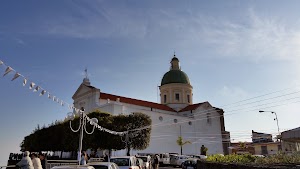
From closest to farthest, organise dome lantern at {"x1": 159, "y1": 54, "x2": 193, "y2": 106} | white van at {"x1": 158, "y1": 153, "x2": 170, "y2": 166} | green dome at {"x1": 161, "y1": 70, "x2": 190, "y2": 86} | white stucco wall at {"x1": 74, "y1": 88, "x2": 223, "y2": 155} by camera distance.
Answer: white van at {"x1": 158, "y1": 153, "x2": 170, "y2": 166}
white stucco wall at {"x1": 74, "y1": 88, "x2": 223, "y2": 155}
dome lantern at {"x1": 159, "y1": 54, "x2": 193, "y2": 106}
green dome at {"x1": 161, "y1": 70, "x2": 190, "y2": 86}

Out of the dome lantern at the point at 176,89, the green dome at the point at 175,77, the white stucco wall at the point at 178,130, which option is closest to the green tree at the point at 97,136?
the white stucco wall at the point at 178,130

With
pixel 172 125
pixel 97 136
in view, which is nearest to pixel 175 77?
pixel 172 125

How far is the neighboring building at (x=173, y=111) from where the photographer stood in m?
58.7

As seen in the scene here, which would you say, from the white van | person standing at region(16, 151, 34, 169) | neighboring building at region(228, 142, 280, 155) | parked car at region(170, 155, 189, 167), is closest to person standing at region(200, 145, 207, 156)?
neighboring building at region(228, 142, 280, 155)

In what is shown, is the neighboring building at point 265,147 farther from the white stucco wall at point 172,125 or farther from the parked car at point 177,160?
the parked car at point 177,160

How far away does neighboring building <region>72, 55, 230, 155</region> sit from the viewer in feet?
193

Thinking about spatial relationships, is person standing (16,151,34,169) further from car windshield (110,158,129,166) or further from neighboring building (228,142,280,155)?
neighboring building (228,142,280,155)

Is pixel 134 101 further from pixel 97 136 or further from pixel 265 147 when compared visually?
pixel 265 147

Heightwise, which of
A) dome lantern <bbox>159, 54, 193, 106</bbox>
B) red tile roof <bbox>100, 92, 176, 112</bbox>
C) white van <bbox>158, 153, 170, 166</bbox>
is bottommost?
white van <bbox>158, 153, 170, 166</bbox>

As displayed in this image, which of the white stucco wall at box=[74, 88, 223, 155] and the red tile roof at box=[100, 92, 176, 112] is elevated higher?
the red tile roof at box=[100, 92, 176, 112]

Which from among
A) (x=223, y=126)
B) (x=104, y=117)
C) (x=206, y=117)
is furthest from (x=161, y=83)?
(x=104, y=117)

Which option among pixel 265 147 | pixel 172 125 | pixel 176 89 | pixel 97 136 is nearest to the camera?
pixel 97 136

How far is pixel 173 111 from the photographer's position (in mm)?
69812

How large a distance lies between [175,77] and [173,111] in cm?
963
